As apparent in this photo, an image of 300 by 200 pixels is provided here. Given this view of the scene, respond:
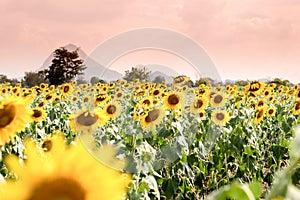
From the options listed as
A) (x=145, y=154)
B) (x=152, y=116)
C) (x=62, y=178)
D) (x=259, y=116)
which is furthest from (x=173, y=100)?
(x=62, y=178)

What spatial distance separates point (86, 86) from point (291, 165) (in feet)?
54.0

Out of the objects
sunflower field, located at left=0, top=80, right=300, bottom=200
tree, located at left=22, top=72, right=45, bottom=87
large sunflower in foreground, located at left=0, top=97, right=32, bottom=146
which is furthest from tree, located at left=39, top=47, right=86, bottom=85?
large sunflower in foreground, located at left=0, top=97, right=32, bottom=146

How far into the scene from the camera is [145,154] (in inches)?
158

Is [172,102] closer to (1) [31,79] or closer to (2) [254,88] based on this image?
(2) [254,88]

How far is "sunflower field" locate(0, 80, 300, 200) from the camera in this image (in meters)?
0.41

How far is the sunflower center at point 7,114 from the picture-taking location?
2273mm

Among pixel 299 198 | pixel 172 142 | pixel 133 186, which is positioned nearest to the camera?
pixel 299 198

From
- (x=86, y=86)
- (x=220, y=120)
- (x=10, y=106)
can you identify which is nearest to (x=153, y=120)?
→ (x=220, y=120)

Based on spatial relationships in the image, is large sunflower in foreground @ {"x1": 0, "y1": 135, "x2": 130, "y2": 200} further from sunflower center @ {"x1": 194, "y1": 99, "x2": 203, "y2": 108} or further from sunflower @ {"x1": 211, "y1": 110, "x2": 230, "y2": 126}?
sunflower center @ {"x1": 194, "y1": 99, "x2": 203, "y2": 108}

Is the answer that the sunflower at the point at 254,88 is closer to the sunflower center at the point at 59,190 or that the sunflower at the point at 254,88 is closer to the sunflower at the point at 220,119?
the sunflower at the point at 220,119

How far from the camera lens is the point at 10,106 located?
2.43 meters

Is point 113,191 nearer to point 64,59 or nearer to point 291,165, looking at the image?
point 291,165

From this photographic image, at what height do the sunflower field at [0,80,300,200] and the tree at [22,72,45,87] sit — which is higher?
the tree at [22,72,45,87]

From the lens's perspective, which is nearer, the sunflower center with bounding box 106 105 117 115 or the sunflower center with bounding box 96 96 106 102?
the sunflower center with bounding box 106 105 117 115
